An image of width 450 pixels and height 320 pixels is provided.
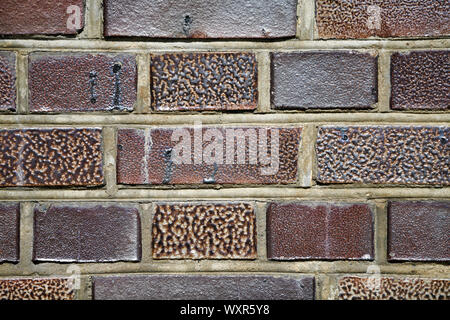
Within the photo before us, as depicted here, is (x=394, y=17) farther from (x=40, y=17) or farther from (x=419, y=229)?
(x=40, y=17)

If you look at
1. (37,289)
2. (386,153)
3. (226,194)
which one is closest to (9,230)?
(37,289)

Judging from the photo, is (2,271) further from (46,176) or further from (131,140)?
(131,140)

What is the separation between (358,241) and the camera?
0.49 meters

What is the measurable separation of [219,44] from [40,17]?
0.27 m

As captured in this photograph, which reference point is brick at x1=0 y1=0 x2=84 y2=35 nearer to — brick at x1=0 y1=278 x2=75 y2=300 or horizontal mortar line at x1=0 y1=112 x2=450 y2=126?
horizontal mortar line at x1=0 y1=112 x2=450 y2=126

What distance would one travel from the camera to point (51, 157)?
1.59ft

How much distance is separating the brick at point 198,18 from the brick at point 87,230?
267mm

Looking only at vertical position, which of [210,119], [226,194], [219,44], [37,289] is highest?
[219,44]

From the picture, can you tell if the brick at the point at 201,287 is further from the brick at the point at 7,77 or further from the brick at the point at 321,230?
the brick at the point at 7,77

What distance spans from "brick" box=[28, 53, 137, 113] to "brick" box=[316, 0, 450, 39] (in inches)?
13.1

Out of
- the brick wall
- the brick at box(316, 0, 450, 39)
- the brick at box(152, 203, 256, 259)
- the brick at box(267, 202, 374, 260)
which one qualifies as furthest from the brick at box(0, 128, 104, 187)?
the brick at box(316, 0, 450, 39)

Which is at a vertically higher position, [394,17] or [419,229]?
[394,17]

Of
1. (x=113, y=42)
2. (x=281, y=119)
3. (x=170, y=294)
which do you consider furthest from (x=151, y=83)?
(x=170, y=294)

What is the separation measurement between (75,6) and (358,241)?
56 cm
